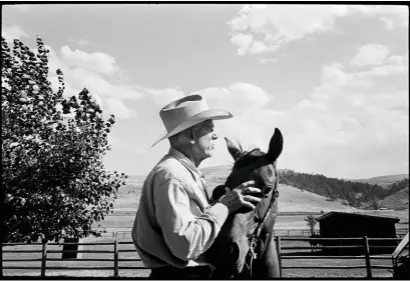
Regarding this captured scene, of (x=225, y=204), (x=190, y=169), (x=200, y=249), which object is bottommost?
(x=200, y=249)

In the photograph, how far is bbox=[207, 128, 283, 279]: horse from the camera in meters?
1.42

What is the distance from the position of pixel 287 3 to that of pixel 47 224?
301 inches

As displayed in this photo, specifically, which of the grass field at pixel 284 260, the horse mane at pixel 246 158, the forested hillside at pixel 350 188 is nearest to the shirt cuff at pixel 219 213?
the horse mane at pixel 246 158

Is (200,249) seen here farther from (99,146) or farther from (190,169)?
(99,146)

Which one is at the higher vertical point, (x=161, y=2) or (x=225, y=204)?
(x=161, y=2)

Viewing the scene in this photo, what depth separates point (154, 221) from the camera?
4.62 ft

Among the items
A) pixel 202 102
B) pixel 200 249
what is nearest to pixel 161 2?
pixel 202 102

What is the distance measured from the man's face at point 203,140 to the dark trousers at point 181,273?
0.42 meters

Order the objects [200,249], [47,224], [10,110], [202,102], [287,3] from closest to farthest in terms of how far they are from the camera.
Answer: [200,249] → [202,102] → [287,3] → [10,110] → [47,224]

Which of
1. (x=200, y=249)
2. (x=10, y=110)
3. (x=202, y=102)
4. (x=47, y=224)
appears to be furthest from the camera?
(x=47, y=224)

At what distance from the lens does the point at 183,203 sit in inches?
50.5

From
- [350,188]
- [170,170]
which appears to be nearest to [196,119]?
[170,170]

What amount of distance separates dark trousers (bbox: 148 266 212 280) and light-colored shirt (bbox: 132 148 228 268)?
2 centimetres

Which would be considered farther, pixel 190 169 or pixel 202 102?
pixel 202 102
